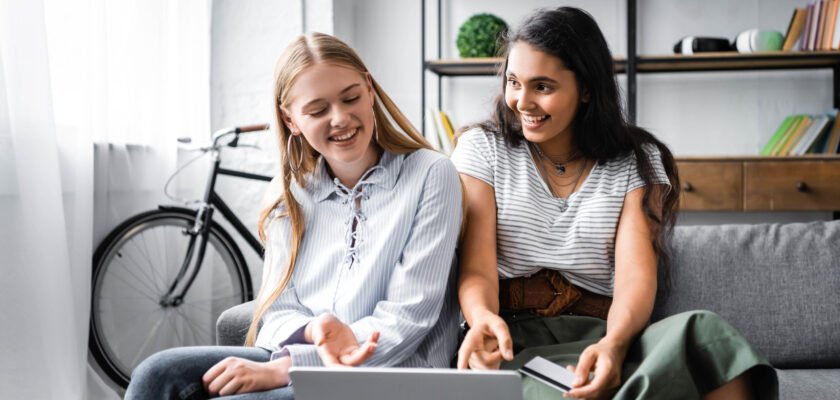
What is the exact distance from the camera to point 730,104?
3.45 m

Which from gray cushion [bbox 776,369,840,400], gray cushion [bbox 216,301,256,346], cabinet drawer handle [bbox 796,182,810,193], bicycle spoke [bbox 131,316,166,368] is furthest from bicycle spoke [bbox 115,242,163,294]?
cabinet drawer handle [bbox 796,182,810,193]

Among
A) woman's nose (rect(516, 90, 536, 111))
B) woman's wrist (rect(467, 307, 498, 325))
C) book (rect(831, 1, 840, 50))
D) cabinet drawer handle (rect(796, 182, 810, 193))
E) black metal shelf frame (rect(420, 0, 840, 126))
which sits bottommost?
woman's wrist (rect(467, 307, 498, 325))

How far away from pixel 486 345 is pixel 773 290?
70 cm

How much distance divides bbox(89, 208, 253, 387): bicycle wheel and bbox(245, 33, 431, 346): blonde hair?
1.06 m

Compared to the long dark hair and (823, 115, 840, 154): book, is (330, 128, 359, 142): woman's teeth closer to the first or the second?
the long dark hair

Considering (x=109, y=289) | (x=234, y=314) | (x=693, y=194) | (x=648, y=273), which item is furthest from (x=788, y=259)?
(x=109, y=289)

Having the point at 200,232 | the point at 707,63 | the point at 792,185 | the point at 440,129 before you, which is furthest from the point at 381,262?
the point at 707,63

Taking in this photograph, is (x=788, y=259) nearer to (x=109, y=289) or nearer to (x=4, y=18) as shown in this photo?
(x=4, y=18)

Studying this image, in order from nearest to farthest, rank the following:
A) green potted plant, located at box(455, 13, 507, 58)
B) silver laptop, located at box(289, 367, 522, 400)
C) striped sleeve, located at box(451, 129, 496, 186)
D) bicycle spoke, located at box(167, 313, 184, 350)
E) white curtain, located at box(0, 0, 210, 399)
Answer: silver laptop, located at box(289, 367, 522, 400) < striped sleeve, located at box(451, 129, 496, 186) < white curtain, located at box(0, 0, 210, 399) < bicycle spoke, located at box(167, 313, 184, 350) < green potted plant, located at box(455, 13, 507, 58)

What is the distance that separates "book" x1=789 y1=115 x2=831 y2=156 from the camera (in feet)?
10.1

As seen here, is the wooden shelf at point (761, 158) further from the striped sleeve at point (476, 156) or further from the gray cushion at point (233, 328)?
the gray cushion at point (233, 328)

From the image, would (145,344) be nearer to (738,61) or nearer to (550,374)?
(550,374)

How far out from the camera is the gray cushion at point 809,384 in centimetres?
133

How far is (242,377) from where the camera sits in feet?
3.57
